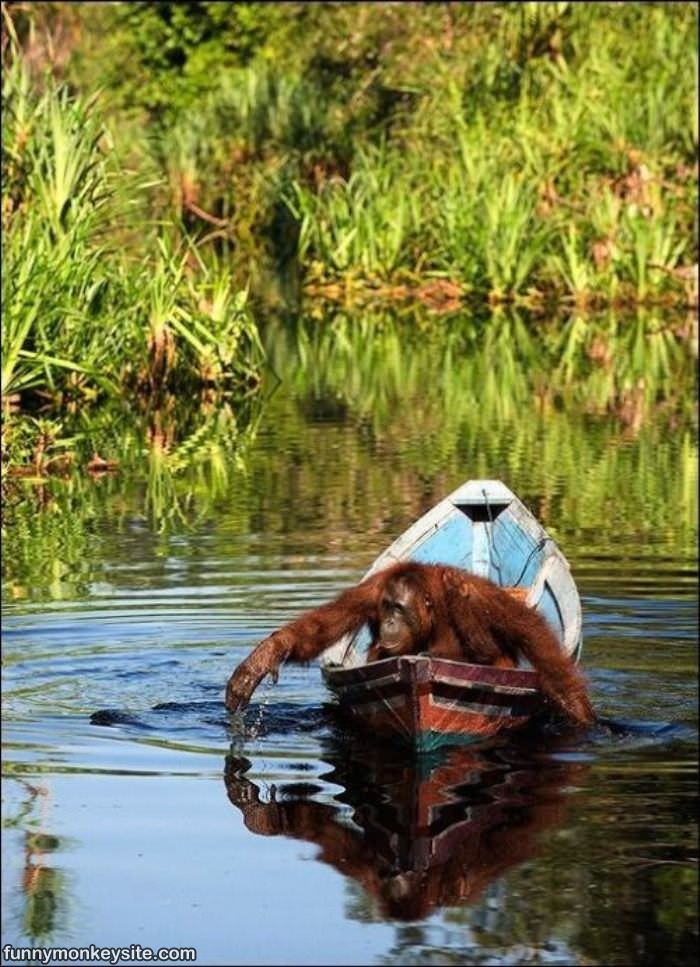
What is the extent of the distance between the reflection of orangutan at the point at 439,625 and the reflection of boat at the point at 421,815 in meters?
0.33

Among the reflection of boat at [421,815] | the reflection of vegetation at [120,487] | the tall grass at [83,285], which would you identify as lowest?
the reflection of boat at [421,815]

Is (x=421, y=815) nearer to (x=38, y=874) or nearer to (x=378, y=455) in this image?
(x=38, y=874)

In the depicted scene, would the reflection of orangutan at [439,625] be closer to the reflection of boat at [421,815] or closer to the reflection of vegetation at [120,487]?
the reflection of boat at [421,815]

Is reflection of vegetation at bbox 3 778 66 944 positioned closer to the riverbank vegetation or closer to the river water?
the river water

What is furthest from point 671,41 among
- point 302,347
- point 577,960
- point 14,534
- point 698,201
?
point 577,960

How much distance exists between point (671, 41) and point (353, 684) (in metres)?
23.6

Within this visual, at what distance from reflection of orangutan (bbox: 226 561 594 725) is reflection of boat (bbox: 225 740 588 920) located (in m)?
0.33

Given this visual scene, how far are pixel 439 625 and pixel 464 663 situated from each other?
0.71ft

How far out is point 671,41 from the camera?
31.3m

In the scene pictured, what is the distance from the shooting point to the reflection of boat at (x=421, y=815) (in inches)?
299

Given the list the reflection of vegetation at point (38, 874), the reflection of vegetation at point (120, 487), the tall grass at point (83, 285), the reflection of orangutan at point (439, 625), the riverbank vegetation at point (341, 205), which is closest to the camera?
the reflection of vegetation at point (38, 874)

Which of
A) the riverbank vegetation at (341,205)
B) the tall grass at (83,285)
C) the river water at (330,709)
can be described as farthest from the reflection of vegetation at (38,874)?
the tall grass at (83,285)

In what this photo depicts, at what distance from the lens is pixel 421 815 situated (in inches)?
328

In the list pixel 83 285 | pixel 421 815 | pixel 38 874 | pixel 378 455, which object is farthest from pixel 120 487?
pixel 38 874
